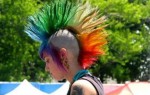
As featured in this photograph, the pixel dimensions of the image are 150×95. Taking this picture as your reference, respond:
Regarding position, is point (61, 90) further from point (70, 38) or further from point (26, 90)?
point (70, 38)

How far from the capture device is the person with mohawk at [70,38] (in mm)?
2168

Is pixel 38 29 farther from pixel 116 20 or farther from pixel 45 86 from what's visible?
pixel 116 20

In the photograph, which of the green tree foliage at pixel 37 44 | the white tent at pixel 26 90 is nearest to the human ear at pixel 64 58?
the white tent at pixel 26 90

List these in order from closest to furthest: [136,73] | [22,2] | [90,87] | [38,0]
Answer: [90,87]
[22,2]
[38,0]
[136,73]

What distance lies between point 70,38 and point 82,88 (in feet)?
0.94

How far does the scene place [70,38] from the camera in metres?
2.19

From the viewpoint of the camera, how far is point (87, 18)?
2205 mm

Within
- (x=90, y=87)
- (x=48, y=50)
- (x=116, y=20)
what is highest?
(x=116, y=20)

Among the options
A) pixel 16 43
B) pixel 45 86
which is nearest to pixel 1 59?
pixel 16 43

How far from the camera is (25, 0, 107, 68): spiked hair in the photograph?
220 centimetres

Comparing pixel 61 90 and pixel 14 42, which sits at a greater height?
pixel 14 42

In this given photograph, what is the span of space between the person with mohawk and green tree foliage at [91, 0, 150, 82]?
19.1 metres

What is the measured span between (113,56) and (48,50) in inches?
905

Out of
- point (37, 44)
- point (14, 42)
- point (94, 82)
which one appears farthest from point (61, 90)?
point (94, 82)
